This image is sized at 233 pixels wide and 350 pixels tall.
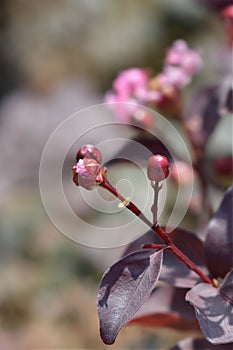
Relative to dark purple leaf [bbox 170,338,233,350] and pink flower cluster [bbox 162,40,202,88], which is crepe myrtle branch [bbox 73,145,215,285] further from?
pink flower cluster [bbox 162,40,202,88]

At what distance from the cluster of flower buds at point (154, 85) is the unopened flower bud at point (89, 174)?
1.13 ft

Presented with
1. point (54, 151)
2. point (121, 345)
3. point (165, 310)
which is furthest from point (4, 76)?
point (165, 310)

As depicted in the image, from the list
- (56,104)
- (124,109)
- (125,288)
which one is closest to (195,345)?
(125,288)

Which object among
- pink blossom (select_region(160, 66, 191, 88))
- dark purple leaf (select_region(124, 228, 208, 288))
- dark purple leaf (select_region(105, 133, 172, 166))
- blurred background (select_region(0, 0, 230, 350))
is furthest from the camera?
blurred background (select_region(0, 0, 230, 350))

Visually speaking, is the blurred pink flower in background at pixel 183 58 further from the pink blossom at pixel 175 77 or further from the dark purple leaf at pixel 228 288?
the dark purple leaf at pixel 228 288

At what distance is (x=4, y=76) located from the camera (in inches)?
125

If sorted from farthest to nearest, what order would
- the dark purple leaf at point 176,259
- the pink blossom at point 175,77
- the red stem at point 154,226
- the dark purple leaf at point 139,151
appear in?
the pink blossom at point 175,77, the dark purple leaf at point 139,151, the dark purple leaf at point 176,259, the red stem at point 154,226

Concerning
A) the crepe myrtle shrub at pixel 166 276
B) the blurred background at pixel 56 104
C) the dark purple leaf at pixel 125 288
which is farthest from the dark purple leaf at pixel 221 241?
the blurred background at pixel 56 104

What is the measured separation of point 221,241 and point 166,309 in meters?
0.10

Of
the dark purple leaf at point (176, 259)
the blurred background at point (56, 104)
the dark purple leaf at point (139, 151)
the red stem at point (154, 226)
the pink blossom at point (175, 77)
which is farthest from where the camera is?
the blurred background at point (56, 104)

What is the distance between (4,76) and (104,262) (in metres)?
1.72

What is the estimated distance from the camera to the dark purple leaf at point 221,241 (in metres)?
0.68

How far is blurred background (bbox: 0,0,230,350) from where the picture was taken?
1462mm

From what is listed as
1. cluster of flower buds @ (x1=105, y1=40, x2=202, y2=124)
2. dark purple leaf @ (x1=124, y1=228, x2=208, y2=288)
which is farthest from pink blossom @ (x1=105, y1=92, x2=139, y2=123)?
dark purple leaf @ (x1=124, y1=228, x2=208, y2=288)
